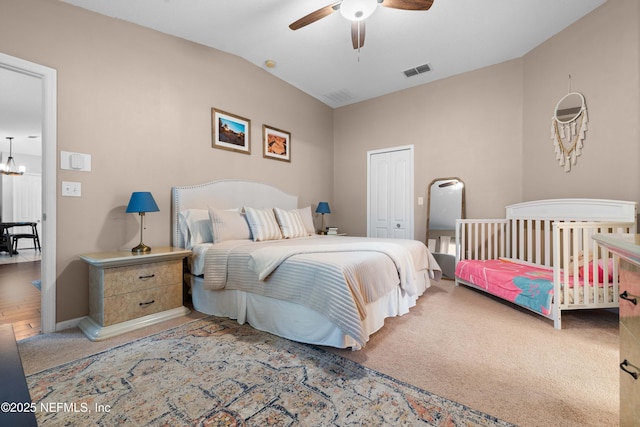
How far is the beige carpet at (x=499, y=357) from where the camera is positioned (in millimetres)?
1403

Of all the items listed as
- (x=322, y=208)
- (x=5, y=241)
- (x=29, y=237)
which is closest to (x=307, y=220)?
(x=322, y=208)

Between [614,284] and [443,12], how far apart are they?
2.88 m

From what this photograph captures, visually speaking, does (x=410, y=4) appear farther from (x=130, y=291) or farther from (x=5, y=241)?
(x=5, y=241)

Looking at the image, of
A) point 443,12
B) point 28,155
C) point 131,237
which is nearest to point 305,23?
point 443,12

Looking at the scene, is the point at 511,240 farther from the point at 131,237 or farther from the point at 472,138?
the point at 131,237

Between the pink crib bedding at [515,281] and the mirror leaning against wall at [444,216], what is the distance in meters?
0.62

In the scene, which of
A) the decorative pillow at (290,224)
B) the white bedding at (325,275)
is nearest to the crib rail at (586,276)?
the white bedding at (325,275)

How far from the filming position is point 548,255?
3.07 metres

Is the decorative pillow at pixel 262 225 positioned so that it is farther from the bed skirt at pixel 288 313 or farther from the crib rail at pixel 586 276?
the crib rail at pixel 586 276

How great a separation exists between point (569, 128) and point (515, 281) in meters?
1.82

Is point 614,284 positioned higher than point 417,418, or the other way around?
point 614,284

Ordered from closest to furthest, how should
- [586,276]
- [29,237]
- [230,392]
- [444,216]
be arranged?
[230,392]
[586,276]
[444,216]
[29,237]

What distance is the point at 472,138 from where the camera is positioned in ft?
13.2

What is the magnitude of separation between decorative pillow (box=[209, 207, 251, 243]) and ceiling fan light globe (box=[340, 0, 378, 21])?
2.19m
